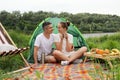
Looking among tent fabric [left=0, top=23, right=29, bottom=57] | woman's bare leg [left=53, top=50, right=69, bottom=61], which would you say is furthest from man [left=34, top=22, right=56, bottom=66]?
tent fabric [left=0, top=23, right=29, bottom=57]

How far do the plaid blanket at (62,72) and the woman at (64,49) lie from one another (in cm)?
17

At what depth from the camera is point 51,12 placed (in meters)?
13.5

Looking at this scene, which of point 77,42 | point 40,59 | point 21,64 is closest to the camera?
point 21,64

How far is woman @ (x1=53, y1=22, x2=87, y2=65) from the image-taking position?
6.89 m

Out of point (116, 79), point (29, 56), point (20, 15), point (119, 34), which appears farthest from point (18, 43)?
point (116, 79)

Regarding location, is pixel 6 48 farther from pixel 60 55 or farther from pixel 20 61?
pixel 60 55

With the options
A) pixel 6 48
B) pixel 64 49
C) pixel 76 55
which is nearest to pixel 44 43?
pixel 64 49

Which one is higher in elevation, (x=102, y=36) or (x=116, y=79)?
(x=116, y=79)

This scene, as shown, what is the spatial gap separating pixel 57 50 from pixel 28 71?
105cm

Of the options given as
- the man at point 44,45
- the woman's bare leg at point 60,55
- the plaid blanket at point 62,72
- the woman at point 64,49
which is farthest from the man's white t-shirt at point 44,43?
the plaid blanket at point 62,72

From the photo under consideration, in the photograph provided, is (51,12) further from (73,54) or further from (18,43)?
(73,54)

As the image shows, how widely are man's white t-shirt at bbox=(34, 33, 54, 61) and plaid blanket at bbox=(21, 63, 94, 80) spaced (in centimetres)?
36

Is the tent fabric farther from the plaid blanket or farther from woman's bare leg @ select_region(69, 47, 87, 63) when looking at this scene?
woman's bare leg @ select_region(69, 47, 87, 63)

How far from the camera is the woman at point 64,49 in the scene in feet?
22.6
